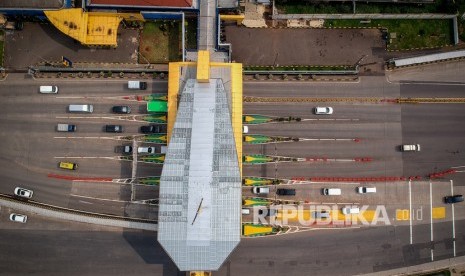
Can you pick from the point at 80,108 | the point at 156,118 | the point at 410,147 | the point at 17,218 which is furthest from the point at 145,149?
the point at 410,147

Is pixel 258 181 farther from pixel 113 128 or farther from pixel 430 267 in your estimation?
pixel 430 267

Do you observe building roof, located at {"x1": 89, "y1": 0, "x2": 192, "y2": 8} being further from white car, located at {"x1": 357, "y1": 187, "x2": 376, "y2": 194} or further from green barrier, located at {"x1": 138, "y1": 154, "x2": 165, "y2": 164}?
white car, located at {"x1": 357, "y1": 187, "x2": 376, "y2": 194}

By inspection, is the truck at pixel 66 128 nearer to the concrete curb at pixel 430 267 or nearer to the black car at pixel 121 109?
the black car at pixel 121 109

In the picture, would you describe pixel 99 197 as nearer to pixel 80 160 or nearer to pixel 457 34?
pixel 80 160

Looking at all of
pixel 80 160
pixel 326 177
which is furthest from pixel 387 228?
pixel 80 160

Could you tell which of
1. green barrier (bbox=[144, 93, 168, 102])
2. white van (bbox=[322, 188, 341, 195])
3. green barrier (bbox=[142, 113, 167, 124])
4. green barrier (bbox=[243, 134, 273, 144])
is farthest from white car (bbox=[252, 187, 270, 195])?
green barrier (bbox=[144, 93, 168, 102])

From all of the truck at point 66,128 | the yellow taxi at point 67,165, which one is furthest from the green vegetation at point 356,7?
the yellow taxi at point 67,165
